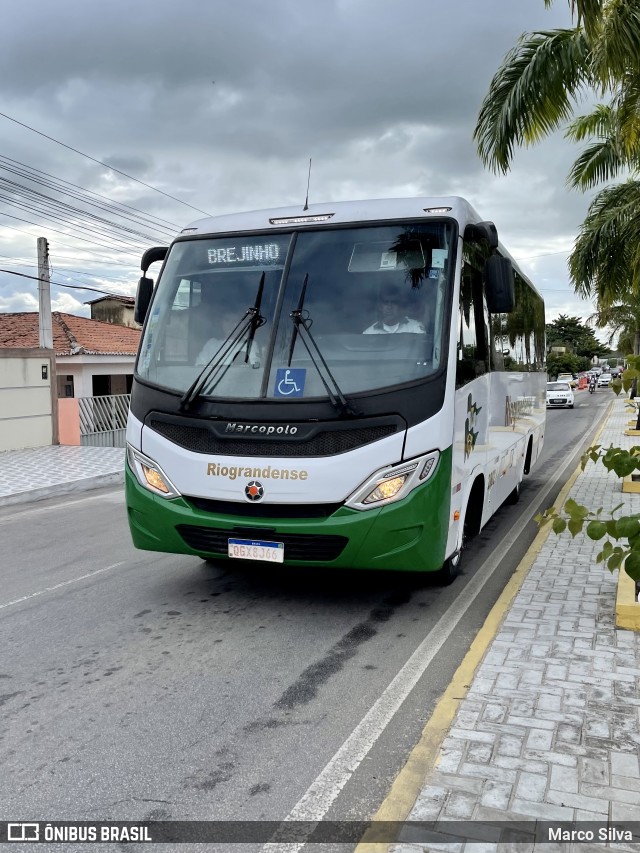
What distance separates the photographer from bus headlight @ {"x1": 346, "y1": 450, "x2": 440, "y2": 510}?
15.7ft

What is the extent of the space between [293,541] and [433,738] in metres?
1.74

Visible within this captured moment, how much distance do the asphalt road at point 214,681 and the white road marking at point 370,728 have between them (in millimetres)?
12

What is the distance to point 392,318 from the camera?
5121mm

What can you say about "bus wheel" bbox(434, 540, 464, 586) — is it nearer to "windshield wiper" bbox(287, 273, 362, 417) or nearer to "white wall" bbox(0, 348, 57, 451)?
"windshield wiper" bbox(287, 273, 362, 417)

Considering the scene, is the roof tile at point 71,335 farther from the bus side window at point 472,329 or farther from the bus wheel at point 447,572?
the bus wheel at point 447,572

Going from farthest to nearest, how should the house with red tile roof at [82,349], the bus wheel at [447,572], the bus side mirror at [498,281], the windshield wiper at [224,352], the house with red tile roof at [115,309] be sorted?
1. the house with red tile roof at [115,309]
2. the house with red tile roof at [82,349]
3. the bus wheel at [447,572]
4. the bus side mirror at [498,281]
5. the windshield wiper at [224,352]

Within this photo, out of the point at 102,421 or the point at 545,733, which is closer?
the point at 545,733

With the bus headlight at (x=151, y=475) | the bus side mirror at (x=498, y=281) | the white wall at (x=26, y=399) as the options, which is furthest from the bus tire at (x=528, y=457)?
the white wall at (x=26, y=399)

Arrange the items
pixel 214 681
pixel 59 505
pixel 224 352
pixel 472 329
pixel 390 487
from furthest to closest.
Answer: pixel 59 505 → pixel 472 329 → pixel 224 352 → pixel 390 487 → pixel 214 681

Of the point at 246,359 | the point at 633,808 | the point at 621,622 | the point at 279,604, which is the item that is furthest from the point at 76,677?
the point at 621,622

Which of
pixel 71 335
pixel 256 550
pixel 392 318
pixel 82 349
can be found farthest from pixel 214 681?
pixel 71 335

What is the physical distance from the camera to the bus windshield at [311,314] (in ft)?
16.5

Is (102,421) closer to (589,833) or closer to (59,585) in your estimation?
(59,585)

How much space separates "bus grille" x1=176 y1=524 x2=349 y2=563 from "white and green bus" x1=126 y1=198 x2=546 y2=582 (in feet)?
0.03
